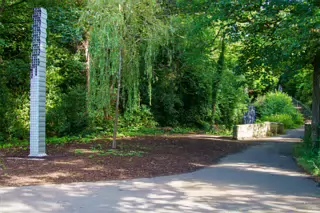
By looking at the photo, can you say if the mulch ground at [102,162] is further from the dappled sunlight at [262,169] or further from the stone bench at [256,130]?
the stone bench at [256,130]

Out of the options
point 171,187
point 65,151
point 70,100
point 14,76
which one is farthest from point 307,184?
point 14,76

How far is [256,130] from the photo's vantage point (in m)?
21.0

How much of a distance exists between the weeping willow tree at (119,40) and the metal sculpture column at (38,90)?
5.03ft

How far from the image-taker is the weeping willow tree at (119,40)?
11.3 metres

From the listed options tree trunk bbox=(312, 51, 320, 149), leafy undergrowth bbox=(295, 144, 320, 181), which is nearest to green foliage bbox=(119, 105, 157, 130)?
tree trunk bbox=(312, 51, 320, 149)

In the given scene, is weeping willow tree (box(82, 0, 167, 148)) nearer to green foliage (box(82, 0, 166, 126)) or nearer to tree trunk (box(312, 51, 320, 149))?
green foliage (box(82, 0, 166, 126))

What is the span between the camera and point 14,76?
16.9 meters

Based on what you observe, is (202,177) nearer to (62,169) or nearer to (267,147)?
(62,169)

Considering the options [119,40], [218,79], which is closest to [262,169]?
[119,40]

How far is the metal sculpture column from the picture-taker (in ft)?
37.0

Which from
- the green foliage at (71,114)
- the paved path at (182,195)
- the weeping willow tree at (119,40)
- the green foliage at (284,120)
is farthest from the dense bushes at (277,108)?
the paved path at (182,195)

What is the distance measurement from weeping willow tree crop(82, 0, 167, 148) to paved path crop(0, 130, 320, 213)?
181 inches

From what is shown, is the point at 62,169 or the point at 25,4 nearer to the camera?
the point at 62,169

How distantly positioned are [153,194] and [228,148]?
8.56 metres
